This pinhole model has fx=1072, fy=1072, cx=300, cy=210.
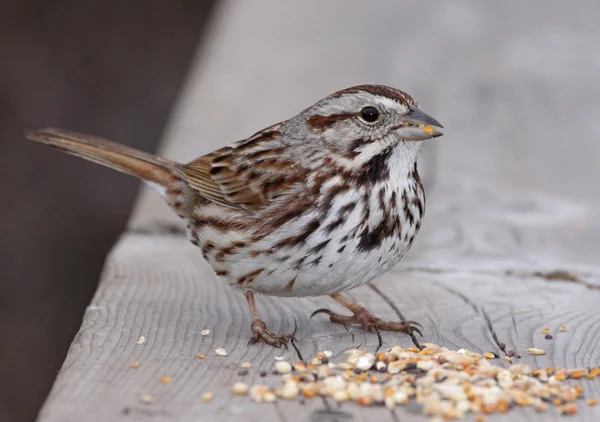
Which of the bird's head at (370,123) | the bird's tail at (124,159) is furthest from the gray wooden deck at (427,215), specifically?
the bird's head at (370,123)

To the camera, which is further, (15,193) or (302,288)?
(15,193)

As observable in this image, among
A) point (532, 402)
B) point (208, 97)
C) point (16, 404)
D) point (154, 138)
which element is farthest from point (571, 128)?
point (154, 138)

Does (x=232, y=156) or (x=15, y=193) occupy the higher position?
(x=232, y=156)

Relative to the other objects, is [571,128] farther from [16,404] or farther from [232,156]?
[16,404]

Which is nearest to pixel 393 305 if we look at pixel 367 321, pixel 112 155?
pixel 367 321

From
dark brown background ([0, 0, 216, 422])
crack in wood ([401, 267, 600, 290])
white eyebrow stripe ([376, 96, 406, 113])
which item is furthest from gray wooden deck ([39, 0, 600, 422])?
dark brown background ([0, 0, 216, 422])

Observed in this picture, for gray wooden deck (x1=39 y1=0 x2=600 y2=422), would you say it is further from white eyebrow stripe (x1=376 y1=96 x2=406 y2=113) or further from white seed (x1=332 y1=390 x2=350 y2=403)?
white eyebrow stripe (x1=376 y1=96 x2=406 y2=113)
